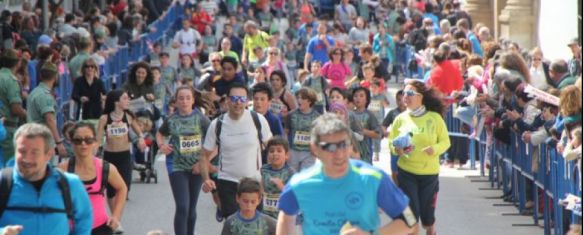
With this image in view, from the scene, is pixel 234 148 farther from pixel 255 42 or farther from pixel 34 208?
pixel 255 42

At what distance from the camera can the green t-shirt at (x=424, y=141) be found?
14.6 metres

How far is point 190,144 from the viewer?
14945mm

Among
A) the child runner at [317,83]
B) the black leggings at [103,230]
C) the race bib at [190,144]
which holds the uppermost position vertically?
the child runner at [317,83]

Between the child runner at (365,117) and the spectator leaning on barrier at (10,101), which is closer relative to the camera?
the spectator leaning on barrier at (10,101)

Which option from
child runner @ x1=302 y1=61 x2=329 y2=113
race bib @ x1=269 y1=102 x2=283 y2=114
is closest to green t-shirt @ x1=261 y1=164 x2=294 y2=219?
race bib @ x1=269 y1=102 x2=283 y2=114

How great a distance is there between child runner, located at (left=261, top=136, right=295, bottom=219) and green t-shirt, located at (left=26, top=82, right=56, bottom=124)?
3.50 m

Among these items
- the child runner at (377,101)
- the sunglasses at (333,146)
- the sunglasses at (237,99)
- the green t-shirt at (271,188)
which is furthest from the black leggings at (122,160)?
the sunglasses at (333,146)

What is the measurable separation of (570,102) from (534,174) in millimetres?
2594

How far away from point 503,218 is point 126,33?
55.4 ft

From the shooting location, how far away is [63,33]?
2925 cm

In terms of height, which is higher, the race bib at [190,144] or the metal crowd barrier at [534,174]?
the race bib at [190,144]

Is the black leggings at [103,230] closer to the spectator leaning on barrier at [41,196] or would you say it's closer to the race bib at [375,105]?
the spectator leaning on barrier at [41,196]

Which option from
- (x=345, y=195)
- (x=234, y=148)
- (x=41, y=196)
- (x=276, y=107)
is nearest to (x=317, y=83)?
(x=276, y=107)

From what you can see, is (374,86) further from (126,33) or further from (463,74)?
(126,33)
